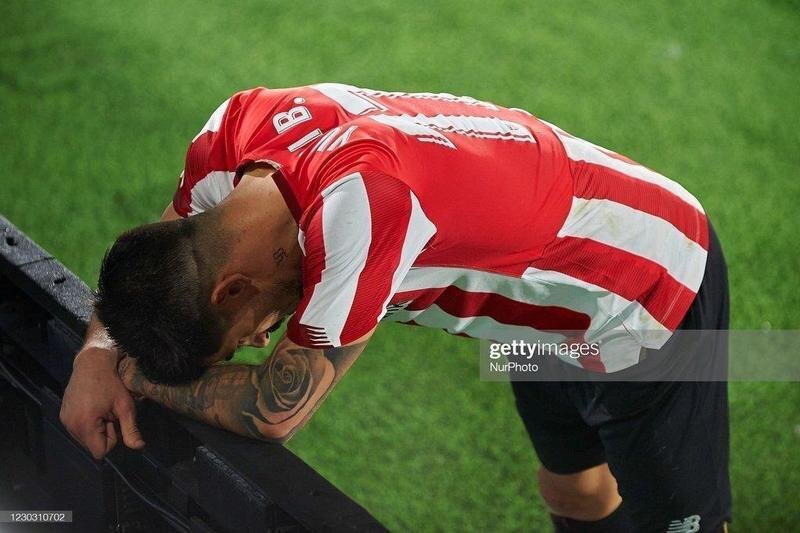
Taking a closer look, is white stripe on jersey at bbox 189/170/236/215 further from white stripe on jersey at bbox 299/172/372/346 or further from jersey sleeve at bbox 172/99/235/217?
white stripe on jersey at bbox 299/172/372/346

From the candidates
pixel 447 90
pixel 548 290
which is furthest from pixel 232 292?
pixel 447 90

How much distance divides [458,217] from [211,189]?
0.43m

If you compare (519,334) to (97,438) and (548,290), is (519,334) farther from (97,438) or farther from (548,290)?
(97,438)

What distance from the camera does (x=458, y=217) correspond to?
145cm

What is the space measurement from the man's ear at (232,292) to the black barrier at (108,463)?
0.17 meters

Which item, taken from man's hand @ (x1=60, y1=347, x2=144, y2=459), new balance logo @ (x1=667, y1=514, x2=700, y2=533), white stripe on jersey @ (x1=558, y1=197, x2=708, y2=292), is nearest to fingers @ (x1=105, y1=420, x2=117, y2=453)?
man's hand @ (x1=60, y1=347, x2=144, y2=459)

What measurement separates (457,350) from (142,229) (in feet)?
5.23

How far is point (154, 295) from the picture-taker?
54.6 inches

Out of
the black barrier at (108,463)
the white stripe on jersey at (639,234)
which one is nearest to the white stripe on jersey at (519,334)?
the white stripe on jersey at (639,234)

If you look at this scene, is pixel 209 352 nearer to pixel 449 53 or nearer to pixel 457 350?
pixel 457 350

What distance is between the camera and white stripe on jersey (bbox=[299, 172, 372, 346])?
132 cm

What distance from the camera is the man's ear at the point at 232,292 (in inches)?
55.2

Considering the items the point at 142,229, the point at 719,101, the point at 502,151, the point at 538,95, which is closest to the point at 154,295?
the point at 142,229

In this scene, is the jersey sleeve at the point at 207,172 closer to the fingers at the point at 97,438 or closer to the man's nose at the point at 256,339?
the man's nose at the point at 256,339
